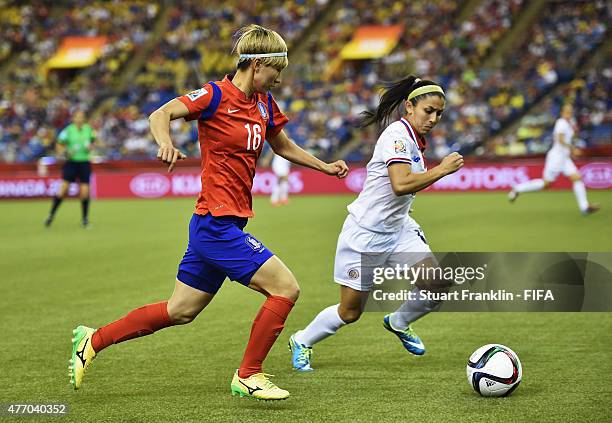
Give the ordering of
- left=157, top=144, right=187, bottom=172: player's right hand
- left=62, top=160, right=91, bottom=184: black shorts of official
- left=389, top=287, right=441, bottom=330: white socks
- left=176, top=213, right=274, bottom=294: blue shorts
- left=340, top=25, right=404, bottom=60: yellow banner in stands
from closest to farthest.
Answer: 1. left=157, top=144, right=187, bottom=172: player's right hand
2. left=176, top=213, right=274, bottom=294: blue shorts
3. left=389, top=287, right=441, bottom=330: white socks
4. left=62, top=160, right=91, bottom=184: black shorts of official
5. left=340, top=25, right=404, bottom=60: yellow banner in stands

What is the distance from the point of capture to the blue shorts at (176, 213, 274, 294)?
5.86 metres

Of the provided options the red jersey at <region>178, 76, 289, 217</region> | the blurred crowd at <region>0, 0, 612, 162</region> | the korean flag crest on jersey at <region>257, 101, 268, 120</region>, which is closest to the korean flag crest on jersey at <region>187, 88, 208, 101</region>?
the red jersey at <region>178, 76, 289, 217</region>

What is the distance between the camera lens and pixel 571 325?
8.55m

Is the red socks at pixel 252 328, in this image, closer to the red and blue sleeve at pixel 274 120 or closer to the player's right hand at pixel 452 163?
the red and blue sleeve at pixel 274 120

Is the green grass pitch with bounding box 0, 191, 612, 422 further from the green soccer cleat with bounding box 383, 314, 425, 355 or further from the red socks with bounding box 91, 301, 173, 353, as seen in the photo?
the red socks with bounding box 91, 301, 173, 353

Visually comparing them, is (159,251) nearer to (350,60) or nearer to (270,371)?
(270,371)

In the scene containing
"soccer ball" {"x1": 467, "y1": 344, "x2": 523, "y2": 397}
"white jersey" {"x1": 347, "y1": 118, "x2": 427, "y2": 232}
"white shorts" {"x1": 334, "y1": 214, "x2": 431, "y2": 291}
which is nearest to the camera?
"soccer ball" {"x1": 467, "y1": 344, "x2": 523, "y2": 397}

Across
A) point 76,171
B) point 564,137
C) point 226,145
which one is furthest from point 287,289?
point 76,171

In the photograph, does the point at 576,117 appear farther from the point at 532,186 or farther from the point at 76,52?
the point at 76,52

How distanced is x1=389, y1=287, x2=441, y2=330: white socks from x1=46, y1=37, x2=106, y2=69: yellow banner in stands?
35391 millimetres

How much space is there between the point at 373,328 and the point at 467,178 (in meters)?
20.4

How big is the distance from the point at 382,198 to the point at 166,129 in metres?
1.92

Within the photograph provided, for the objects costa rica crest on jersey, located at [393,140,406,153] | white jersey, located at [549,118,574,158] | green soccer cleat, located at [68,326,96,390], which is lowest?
green soccer cleat, located at [68,326,96,390]

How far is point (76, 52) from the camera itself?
40.9 m
